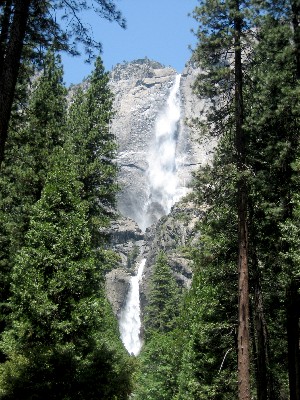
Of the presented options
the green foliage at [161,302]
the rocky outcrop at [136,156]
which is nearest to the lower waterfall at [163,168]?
the rocky outcrop at [136,156]

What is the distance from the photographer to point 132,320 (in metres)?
103

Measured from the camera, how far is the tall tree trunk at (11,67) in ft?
26.9

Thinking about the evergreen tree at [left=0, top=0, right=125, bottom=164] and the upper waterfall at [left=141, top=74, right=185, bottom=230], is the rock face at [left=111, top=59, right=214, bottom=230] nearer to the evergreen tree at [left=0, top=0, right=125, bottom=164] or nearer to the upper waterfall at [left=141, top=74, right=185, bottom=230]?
the upper waterfall at [left=141, top=74, right=185, bottom=230]

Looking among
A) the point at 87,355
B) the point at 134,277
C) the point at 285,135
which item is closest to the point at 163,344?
the point at 87,355

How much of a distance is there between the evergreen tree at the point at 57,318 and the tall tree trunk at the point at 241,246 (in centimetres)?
556

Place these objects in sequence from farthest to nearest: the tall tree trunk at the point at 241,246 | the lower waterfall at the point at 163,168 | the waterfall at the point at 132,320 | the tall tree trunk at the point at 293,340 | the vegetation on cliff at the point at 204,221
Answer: the lower waterfall at the point at 163,168 < the waterfall at the point at 132,320 < the tall tree trunk at the point at 293,340 < the vegetation on cliff at the point at 204,221 < the tall tree trunk at the point at 241,246

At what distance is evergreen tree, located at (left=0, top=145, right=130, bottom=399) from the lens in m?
12.9

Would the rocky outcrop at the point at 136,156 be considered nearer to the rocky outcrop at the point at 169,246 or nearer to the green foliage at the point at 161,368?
the rocky outcrop at the point at 169,246

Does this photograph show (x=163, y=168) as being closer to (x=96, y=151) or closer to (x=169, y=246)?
(x=169, y=246)

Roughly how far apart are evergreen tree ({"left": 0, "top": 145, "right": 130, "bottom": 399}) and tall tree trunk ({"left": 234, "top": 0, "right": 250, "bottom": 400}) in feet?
18.2

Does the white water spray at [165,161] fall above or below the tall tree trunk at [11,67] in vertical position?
above

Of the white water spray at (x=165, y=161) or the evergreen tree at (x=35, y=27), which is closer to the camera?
the evergreen tree at (x=35, y=27)

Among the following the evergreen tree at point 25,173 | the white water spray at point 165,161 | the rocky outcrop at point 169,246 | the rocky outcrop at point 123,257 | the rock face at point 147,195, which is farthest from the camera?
the white water spray at point 165,161

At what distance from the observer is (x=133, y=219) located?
512 feet
